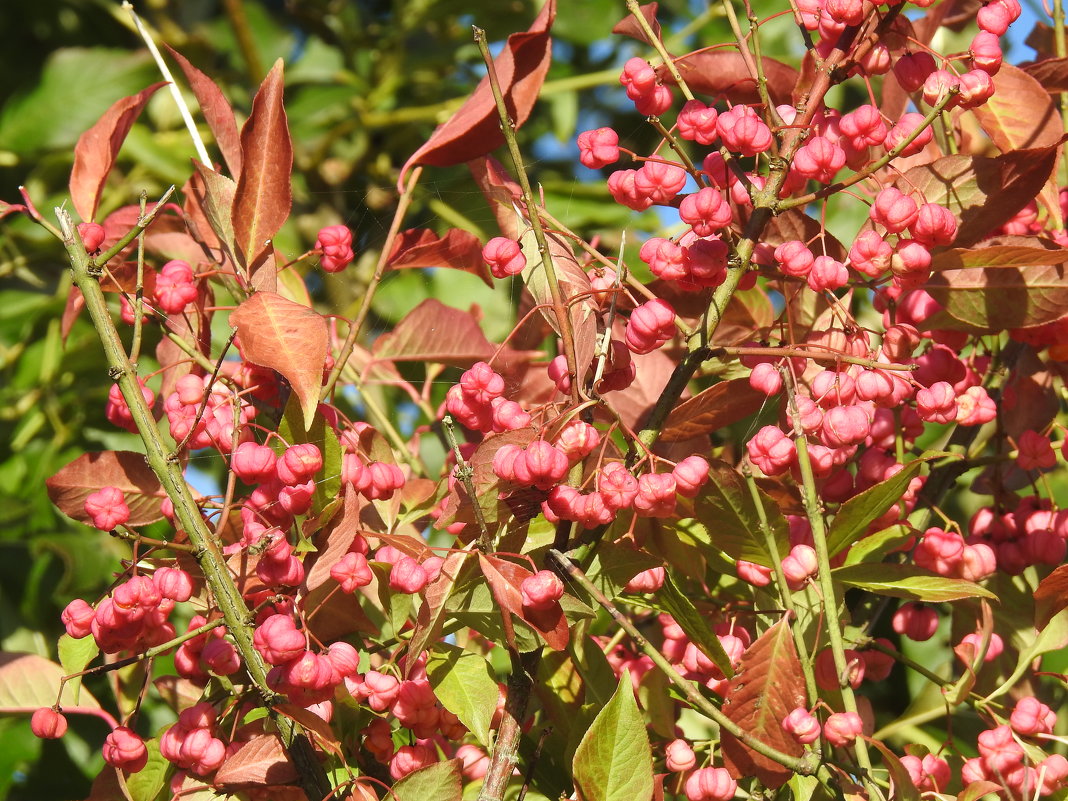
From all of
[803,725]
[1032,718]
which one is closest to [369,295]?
[803,725]

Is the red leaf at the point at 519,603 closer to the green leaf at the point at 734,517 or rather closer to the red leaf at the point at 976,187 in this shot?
the green leaf at the point at 734,517

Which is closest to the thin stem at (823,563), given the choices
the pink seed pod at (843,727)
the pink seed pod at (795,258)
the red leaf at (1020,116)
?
the pink seed pod at (843,727)

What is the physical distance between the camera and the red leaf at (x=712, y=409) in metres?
0.76

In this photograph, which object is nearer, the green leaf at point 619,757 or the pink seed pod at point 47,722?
the green leaf at point 619,757

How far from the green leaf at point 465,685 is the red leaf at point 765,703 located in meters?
0.15

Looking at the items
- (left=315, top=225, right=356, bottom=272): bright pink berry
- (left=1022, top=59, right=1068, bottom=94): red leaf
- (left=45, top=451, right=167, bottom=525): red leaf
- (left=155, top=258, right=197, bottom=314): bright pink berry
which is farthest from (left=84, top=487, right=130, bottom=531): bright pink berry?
(left=1022, top=59, right=1068, bottom=94): red leaf

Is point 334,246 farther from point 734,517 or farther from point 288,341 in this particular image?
point 734,517

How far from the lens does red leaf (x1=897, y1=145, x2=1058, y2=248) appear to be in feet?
2.48

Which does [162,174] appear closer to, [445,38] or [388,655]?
[445,38]

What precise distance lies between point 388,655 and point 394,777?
101 millimetres

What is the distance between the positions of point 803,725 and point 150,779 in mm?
455

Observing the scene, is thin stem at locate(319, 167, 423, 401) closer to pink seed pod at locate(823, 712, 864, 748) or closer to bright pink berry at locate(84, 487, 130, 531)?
bright pink berry at locate(84, 487, 130, 531)

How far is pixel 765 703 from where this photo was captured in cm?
74

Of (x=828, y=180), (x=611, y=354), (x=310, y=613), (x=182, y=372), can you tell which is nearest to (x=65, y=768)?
(x=182, y=372)
